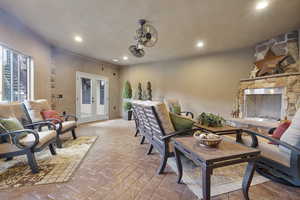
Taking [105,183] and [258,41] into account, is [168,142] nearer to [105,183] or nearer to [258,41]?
[105,183]

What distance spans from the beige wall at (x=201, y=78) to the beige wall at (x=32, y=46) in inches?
141

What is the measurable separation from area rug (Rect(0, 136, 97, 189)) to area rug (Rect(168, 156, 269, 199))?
5.32ft

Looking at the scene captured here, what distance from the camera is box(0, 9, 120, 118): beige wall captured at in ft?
9.40

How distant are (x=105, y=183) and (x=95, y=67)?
205 inches

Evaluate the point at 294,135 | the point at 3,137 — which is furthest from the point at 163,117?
the point at 3,137

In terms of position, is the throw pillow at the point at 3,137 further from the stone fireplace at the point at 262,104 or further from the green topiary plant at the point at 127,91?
the stone fireplace at the point at 262,104

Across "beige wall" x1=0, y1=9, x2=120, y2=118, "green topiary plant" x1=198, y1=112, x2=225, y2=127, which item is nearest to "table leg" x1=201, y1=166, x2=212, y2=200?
"green topiary plant" x1=198, y1=112, x2=225, y2=127

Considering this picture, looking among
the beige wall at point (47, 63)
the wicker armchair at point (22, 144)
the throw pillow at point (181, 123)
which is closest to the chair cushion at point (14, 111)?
the wicker armchair at point (22, 144)

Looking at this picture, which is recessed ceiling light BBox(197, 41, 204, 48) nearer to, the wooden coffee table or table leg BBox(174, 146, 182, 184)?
the wooden coffee table

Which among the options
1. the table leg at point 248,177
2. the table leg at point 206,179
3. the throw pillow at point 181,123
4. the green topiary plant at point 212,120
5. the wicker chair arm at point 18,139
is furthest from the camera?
the green topiary plant at point 212,120

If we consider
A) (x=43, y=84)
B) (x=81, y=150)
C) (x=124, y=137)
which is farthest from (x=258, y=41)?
(x=43, y=84)

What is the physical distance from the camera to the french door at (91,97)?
5.45 metres

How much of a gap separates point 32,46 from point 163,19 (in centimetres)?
344

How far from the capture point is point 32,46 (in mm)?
3516
